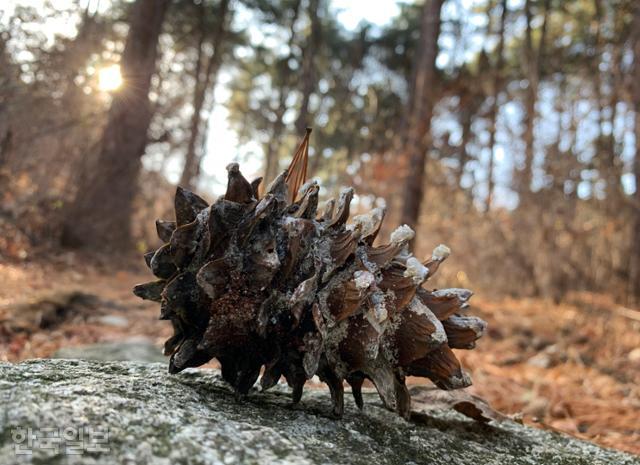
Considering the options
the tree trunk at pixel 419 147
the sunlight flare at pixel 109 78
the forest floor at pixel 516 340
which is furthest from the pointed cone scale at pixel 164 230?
the tree trunk at pixel 419 147

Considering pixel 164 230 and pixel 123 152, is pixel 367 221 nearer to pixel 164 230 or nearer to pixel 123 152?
pixel 164 230

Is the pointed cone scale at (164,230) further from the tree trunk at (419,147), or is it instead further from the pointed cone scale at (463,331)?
the tree trunk at (419,147)

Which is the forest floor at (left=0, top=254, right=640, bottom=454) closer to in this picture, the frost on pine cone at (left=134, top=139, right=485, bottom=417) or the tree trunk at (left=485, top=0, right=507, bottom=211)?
the frost on pine cone at (left=134, top=139, right=485, bottom=417)

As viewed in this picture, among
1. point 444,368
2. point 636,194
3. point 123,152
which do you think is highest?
point 636,194

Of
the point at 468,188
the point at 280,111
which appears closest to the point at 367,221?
the point at 468,188

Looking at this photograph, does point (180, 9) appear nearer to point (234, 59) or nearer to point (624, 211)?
point (234, 59)

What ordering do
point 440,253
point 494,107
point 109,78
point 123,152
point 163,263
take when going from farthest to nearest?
point 494,107
point 123,152
point 109,78
point 440,253
point 163,263

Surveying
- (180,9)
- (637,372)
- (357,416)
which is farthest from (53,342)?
(180,9)
